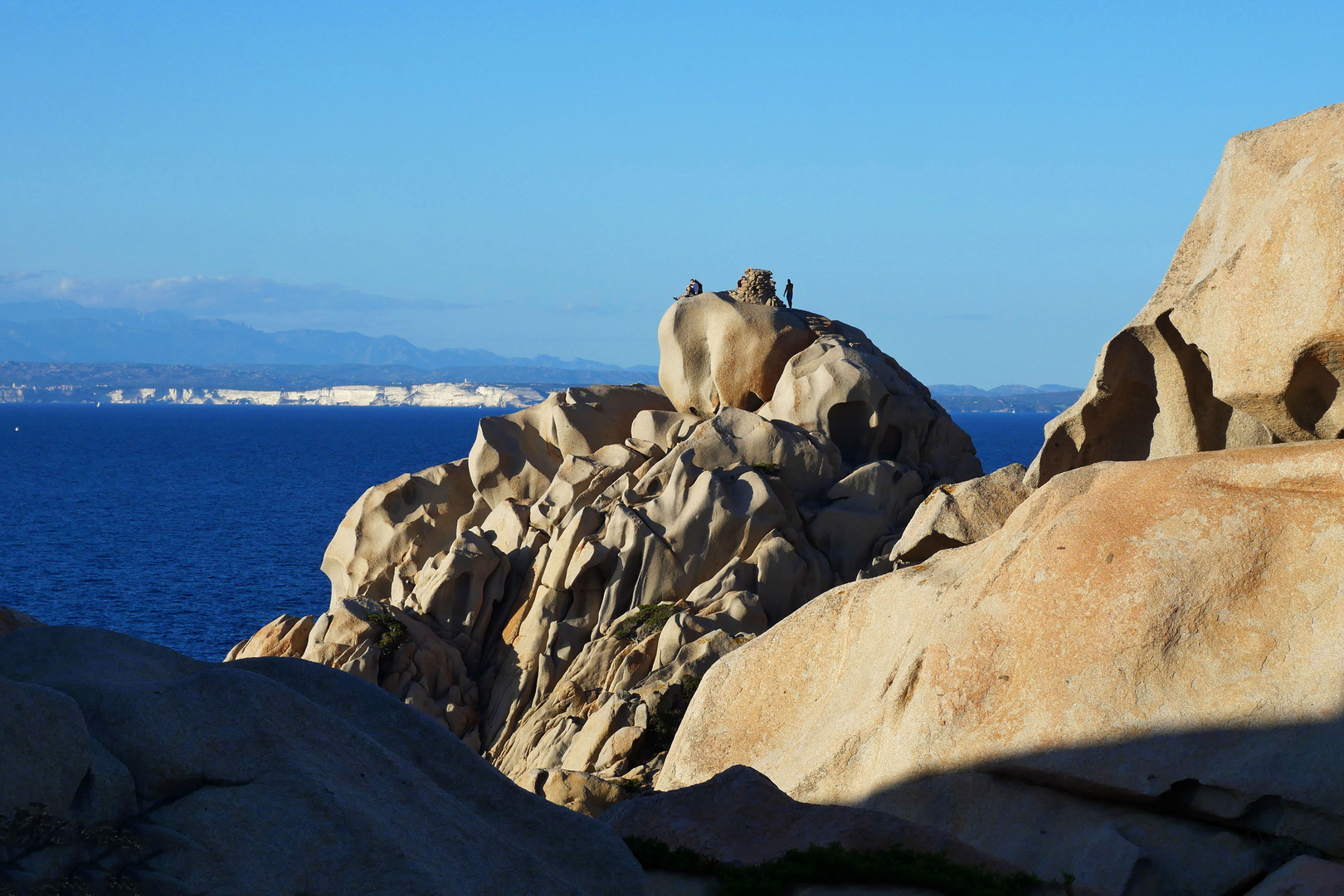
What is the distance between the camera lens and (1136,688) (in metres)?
16.0

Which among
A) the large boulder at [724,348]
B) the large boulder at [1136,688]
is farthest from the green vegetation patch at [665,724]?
the large boulder at [724,348]

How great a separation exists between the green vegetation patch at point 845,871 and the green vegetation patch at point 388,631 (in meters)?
28.0

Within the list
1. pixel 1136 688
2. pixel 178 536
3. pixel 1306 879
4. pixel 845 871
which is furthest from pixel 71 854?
pixel 178 536

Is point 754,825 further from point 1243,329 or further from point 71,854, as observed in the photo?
point 1243,329

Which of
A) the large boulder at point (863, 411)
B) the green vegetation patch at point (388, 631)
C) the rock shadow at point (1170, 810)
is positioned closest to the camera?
the rock shadow at point (1170, 810)

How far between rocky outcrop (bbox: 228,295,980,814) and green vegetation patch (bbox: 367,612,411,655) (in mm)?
98

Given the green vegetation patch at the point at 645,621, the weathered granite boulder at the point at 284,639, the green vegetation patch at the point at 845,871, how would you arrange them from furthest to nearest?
the weathered granite boulder at the point at 284,639 → the green vegetation patch at the point at 645,621 → the green vegetation patch at the point at 845,871

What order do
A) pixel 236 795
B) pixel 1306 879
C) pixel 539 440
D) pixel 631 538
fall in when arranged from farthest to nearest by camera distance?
1. pixel 539 440
2. pixel 631 538
3. pixel 1306 879
4. pixel 236 795

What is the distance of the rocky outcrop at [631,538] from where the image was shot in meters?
37.6

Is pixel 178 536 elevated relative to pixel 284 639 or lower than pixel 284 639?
lower

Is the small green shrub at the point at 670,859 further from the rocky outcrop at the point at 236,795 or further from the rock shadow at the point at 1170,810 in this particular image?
the rock shadow at the point at 1170,810

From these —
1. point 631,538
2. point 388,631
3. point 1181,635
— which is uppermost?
point 1181,635

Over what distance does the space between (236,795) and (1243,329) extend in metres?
14.7

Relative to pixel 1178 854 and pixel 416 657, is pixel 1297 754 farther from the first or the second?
pixel 416 657
